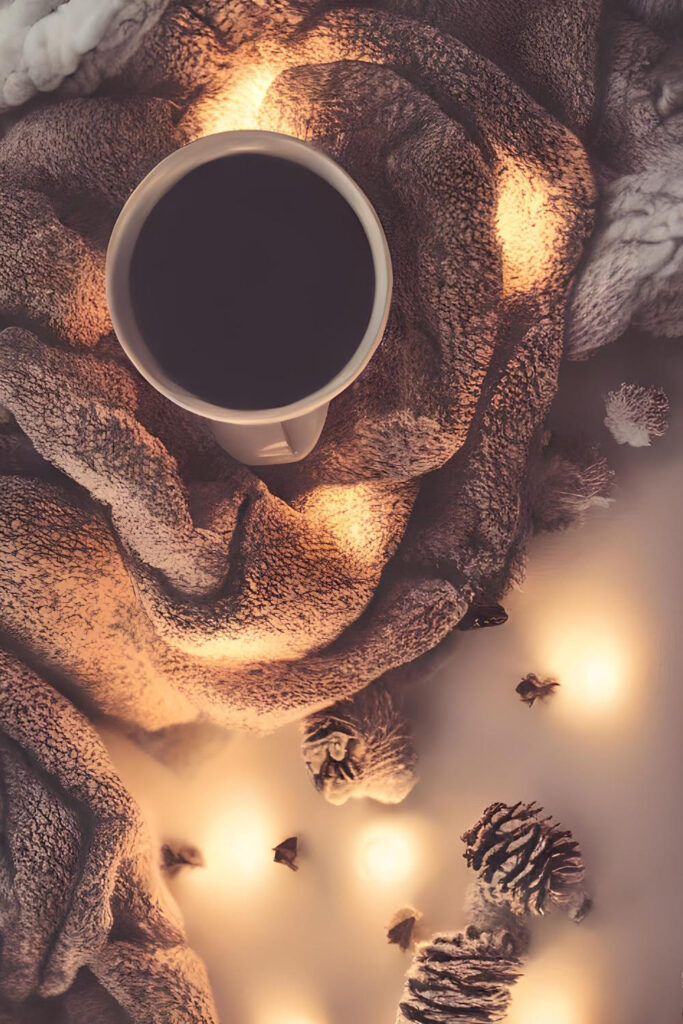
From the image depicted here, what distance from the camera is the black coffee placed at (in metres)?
0.48

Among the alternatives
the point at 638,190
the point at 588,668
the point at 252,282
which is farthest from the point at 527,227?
the point at 588,668

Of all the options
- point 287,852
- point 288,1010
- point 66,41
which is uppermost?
point 66,41

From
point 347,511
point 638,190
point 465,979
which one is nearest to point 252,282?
point 347,511

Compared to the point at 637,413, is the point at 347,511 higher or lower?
lower

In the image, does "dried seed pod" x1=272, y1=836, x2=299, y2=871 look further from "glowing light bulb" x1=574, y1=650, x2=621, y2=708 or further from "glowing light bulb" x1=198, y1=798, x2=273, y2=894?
"glowing light bulb" x1=574, y1=650, x2=621, y2=708

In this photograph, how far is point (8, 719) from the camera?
603mm

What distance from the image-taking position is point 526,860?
2.00 feet

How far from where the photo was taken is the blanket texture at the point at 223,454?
583mm

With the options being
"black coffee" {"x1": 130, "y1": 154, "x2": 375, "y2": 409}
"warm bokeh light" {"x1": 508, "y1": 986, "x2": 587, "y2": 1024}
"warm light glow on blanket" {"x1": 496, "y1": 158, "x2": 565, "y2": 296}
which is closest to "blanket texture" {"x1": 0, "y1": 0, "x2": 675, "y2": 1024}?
"warm light glow on blanket" {"x1": 496, "y1": 158, "x2": 565, "y2": 296}

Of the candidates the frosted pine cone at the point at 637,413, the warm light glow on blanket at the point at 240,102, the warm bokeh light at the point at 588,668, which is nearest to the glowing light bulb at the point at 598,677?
the warm bokeh light at the point at 588,668

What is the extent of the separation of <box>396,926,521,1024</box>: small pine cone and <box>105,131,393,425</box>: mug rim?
0.43 m

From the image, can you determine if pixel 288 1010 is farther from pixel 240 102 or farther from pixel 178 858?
pixel 240 102

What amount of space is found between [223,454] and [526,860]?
384 mm

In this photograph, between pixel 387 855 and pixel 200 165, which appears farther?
pixel 387 855
